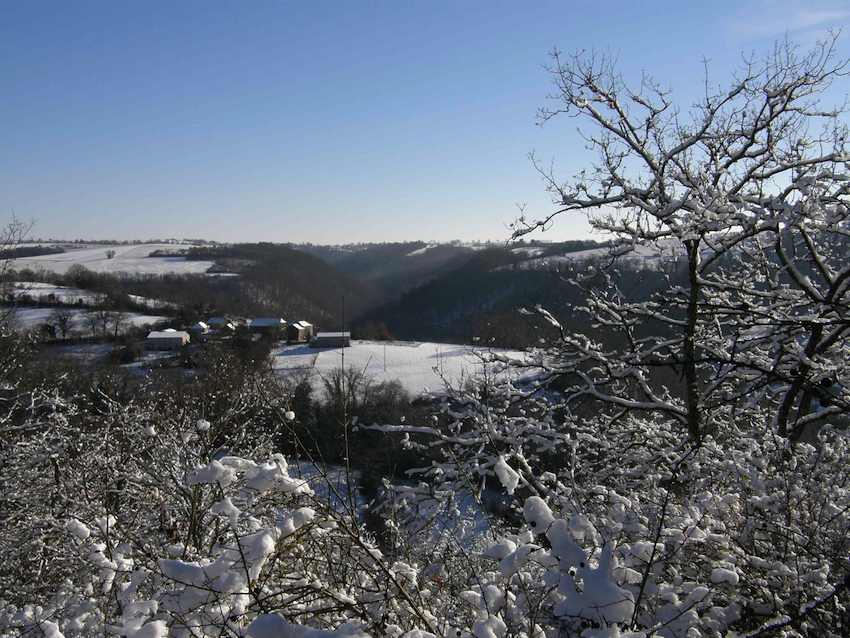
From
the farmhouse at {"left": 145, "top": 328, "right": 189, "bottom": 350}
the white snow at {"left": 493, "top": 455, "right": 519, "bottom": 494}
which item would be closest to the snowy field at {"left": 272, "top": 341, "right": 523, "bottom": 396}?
the farmhouse at {"left": 145, "top": 328, "right": 189, "bottom": 350}

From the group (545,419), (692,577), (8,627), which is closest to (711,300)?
(545,419)

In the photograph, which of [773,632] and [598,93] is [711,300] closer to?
[598,93]

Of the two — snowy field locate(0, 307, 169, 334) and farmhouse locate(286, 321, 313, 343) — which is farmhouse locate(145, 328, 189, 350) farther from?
Result: farmhouse locate(286, 321, 313, 343)

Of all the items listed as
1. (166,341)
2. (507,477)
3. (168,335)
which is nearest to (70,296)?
(168,335)

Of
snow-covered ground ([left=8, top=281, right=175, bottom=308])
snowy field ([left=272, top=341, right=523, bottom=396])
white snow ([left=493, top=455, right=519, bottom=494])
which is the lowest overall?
snowy field ([left=272, top=341, right=523, bottom=396])

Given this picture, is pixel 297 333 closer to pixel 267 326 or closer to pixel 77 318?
pixel 267 326

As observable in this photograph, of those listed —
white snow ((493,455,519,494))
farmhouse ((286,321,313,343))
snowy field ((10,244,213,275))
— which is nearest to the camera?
white snow ((493,455,519,494))

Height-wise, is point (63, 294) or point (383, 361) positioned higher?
point (63, 294)
